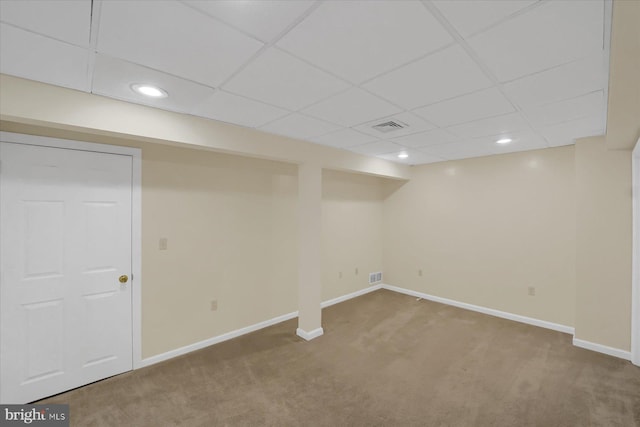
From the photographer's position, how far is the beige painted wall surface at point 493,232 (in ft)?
12.2

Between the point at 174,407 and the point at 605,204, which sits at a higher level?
the point at 605,204

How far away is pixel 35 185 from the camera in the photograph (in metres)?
2.32

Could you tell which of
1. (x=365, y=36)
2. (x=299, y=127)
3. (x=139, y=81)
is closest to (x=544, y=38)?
(x=365, y=36)

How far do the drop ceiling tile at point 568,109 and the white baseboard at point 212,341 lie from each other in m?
3.83

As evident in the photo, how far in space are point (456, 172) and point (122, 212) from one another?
4.86 m

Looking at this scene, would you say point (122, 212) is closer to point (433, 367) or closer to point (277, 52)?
point (277, 52)

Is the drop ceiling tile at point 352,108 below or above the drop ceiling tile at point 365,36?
above

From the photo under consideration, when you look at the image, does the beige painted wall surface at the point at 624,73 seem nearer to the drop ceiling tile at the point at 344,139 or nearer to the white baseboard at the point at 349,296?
the drop ceiling tile at the point at 344,139

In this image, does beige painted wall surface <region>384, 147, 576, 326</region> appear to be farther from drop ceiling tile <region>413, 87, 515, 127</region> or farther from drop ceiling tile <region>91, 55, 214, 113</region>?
drop ceiling tile <region>91, 55, 214, 113</region>

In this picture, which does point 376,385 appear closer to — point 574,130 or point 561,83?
point 561,83

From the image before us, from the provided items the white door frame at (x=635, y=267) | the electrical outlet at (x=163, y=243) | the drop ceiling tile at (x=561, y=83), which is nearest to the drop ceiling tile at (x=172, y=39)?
the drop ceiling tile at (x=561, y=83)

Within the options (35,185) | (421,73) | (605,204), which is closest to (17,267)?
(35,185)

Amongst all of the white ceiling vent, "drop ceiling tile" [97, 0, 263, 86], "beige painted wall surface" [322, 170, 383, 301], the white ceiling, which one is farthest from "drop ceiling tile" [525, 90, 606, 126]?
"beige painted wall surface" [322, 170, 383, 301]

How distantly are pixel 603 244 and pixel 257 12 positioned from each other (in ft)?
13.9
